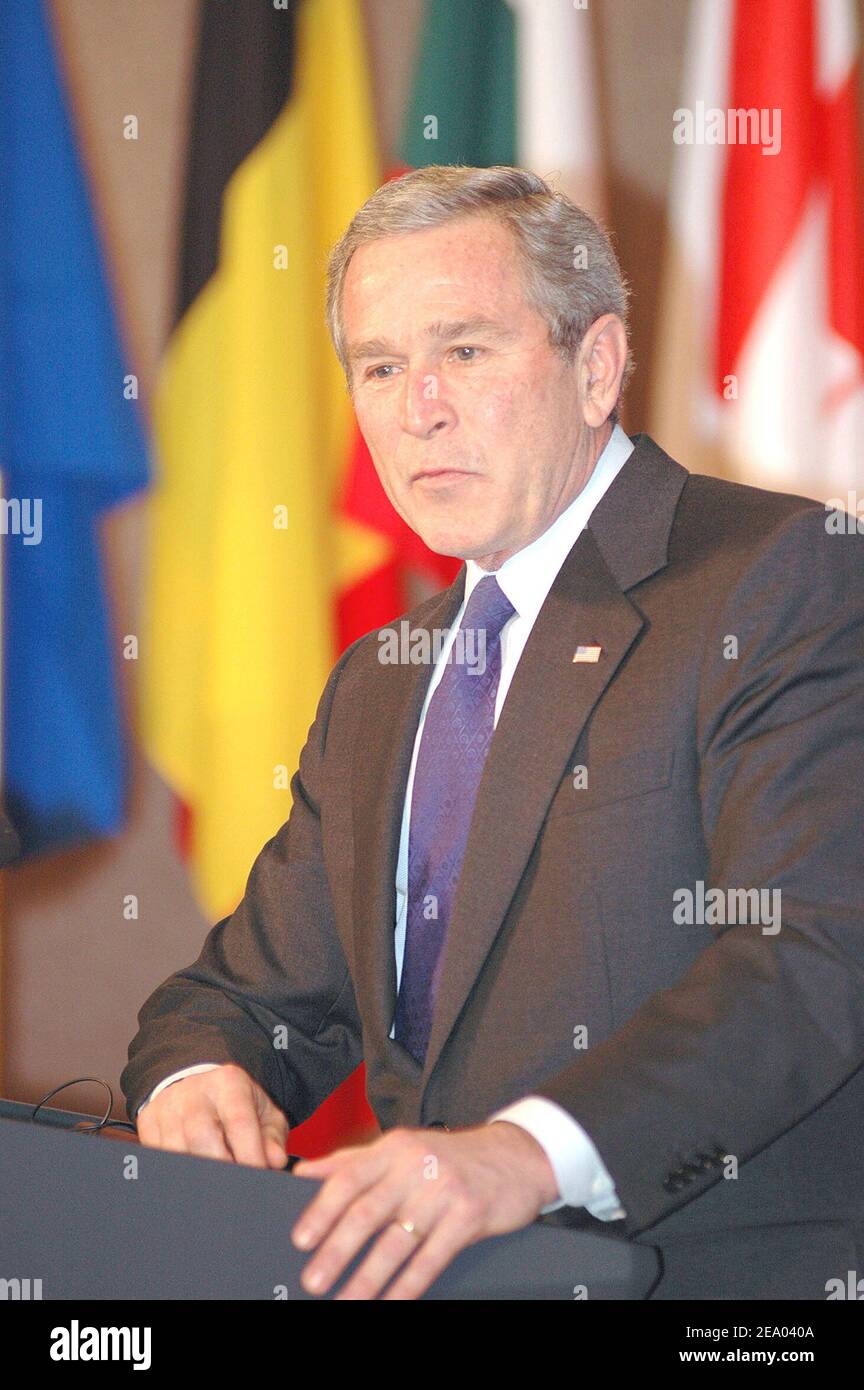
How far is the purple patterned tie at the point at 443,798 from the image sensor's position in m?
1.78

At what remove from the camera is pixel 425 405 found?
72.5 inches

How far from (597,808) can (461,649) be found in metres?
0.40

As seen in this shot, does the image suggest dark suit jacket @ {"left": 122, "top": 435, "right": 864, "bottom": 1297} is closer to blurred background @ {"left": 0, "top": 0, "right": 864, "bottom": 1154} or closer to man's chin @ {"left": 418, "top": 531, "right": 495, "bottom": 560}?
man's chin @ {"left": 418, "top": 531, "right": 495, "bottom": 560}

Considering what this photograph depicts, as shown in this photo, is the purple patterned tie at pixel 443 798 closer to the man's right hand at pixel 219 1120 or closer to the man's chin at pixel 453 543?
the man's chin at pixel 453 543

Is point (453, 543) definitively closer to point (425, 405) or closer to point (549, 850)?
point (425, 405)

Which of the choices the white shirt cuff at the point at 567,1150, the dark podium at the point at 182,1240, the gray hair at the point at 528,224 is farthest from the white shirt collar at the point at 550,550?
the dark podium at the point at 182,1240

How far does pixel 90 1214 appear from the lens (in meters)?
0.98

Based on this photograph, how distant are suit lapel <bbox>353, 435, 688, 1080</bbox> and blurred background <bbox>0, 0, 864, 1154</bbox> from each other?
50.6 inches

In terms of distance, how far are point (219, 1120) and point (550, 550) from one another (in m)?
0.81

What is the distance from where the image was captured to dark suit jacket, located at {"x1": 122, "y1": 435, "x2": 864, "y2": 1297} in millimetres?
1296

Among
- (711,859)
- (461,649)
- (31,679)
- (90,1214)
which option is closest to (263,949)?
(461,649)

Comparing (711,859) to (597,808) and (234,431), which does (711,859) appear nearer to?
(597,808)
